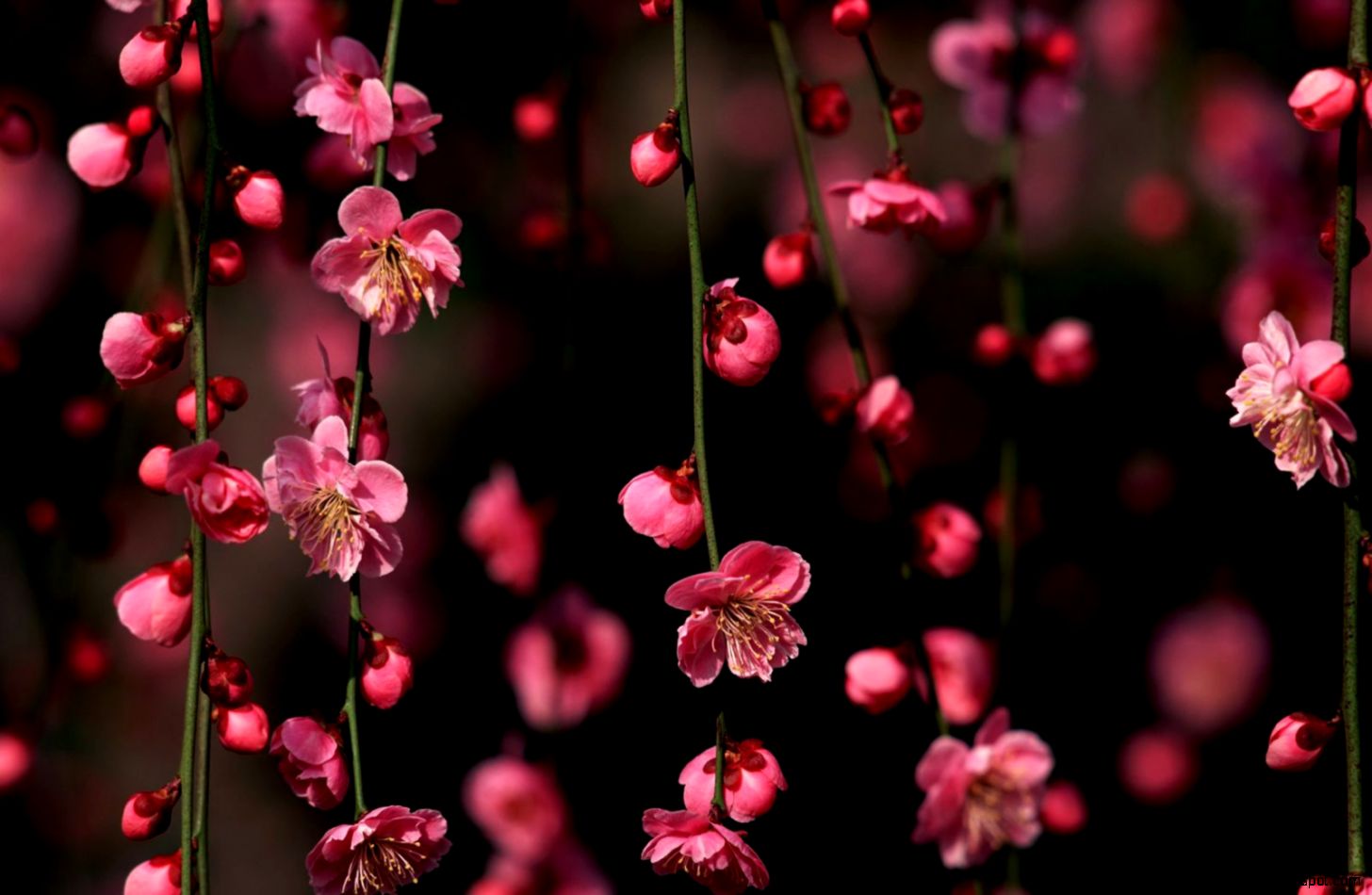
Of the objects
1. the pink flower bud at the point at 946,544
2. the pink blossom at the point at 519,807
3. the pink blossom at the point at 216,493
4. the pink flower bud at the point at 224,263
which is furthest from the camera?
the pink blossom at the point at 519,807

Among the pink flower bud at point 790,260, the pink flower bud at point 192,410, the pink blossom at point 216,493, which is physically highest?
the pink flower bud at point 790,260

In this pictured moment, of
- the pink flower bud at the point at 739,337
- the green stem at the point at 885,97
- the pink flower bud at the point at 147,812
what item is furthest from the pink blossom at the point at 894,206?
the pink flower bud at the point at 147,812

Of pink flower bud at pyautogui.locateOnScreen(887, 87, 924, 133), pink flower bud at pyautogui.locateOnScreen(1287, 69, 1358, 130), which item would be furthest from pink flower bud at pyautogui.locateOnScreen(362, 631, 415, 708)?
pink flower bud at pyautogui.locateOnScreen(1287, 69, 1358, 130)

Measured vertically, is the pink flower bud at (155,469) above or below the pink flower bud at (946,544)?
above

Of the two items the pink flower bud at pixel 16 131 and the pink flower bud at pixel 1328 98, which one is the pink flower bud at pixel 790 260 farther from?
the pink flower bud at pixel 16 131

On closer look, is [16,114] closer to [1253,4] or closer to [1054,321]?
[1054,321]

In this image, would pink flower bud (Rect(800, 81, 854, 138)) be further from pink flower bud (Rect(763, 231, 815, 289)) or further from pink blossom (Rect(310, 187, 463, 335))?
pink blossom (Rect(310, 187, 463, 335))

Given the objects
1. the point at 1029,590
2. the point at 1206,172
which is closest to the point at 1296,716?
the point at 1029,590
